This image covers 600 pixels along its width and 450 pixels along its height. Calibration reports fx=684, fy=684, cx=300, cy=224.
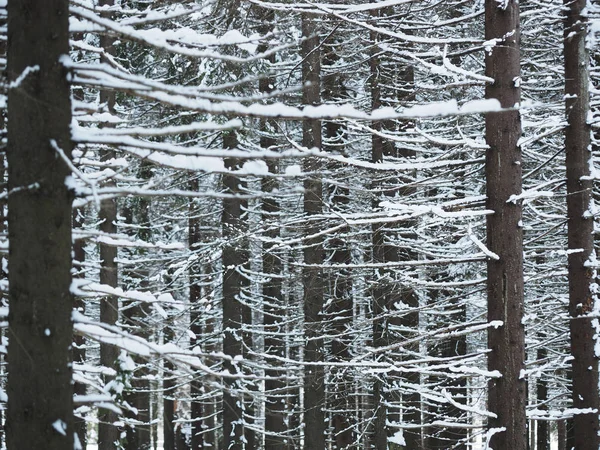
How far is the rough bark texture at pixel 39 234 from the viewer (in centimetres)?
332

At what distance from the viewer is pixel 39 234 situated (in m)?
3.38

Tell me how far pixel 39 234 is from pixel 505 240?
16.4 ft

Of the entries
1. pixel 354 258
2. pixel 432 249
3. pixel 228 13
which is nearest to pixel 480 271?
pixel 354 258

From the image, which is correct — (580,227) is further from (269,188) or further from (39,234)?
(39,234)

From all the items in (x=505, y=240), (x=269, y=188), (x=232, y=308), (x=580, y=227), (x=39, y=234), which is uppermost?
(x=269, y=188)

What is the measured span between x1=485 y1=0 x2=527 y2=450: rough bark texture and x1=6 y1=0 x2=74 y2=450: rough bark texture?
15.8ft

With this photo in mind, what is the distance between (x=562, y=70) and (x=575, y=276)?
3.02 meters

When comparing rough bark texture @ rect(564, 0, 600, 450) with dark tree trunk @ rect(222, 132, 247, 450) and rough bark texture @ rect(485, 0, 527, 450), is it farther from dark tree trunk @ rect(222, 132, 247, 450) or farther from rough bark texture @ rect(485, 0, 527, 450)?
dark tree trunk @ rect(222, 132, 247, 450)

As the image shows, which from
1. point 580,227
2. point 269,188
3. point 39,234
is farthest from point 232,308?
point 39,234

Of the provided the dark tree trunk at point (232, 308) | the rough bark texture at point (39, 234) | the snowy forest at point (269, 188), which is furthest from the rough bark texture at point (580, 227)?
the dark tree trunk at point (232, 308)

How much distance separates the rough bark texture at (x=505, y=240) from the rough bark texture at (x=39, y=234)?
4823 millimetres

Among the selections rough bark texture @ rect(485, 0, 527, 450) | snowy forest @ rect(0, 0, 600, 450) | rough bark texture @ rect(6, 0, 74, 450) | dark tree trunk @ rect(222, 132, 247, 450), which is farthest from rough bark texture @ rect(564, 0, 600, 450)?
dark tree trunk @ rect(222, 132, 247, 450)

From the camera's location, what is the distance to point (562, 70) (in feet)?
32.0

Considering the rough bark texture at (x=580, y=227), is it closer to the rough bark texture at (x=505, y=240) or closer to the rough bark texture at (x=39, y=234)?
the rough bark texture at (x=505, y=240)
